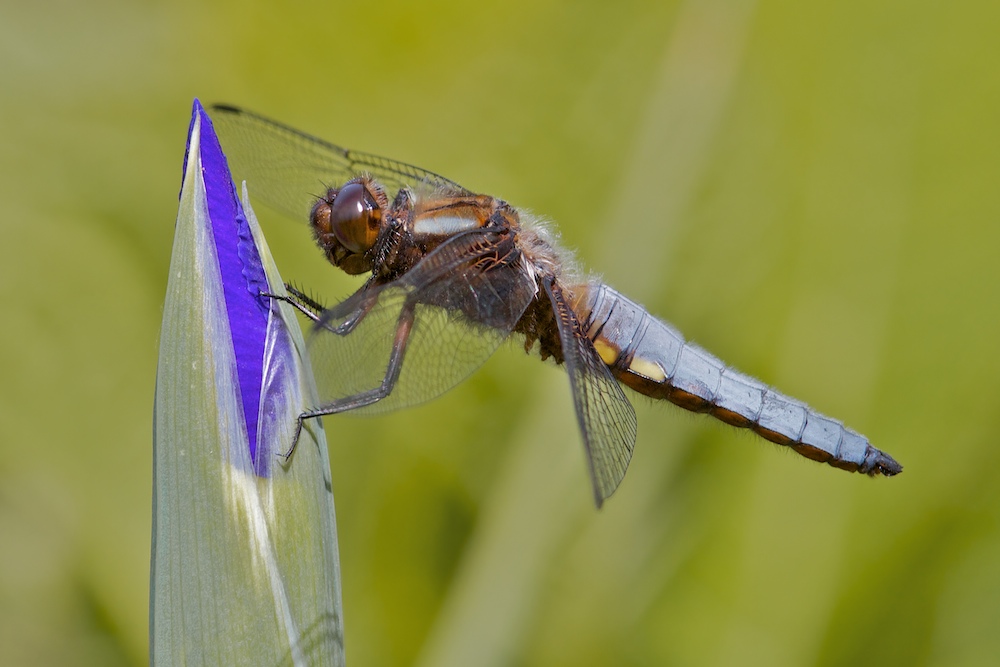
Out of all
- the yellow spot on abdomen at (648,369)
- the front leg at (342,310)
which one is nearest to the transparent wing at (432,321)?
the front leg at (342,310)

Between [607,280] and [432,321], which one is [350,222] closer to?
[432,321]

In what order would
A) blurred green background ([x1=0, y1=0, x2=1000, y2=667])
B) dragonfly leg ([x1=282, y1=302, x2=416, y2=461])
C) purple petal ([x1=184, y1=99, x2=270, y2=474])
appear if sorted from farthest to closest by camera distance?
1. blurred green background ([x1=0, y1=0, x2=1000, y2=667])
2. dragonfly leg ([x1=282, y1=302, x2=416, y2=461])
3. purple petal ([x1=184, y1=99, x2=270, y2=474])

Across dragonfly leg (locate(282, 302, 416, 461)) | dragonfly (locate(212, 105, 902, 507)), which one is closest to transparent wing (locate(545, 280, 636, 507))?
dragonfly (locate(212, 105, 902, 507))

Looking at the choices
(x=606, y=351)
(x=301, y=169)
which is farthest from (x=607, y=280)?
(x=301, y=169)

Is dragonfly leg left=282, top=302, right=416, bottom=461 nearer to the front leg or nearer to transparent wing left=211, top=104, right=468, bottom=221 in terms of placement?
the front leg

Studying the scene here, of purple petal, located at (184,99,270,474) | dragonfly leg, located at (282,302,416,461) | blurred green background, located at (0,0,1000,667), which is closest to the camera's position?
purple petal, located at (184,99,270,474)
